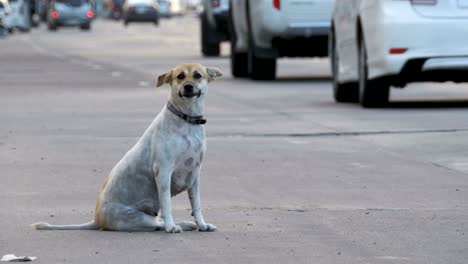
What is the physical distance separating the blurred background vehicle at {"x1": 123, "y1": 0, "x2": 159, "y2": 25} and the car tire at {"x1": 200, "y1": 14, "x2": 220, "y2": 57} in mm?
45748

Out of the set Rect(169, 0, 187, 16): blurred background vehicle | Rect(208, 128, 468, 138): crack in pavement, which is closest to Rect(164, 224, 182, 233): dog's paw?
Rect(208, 128, 468, 138): crack in pavement

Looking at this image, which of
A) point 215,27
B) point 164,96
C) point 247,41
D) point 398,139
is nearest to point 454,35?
point 398,139

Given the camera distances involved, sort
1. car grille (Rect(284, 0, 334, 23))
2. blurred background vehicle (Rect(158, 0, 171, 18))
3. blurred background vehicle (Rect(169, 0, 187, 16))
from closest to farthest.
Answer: car grille (Rect(284, 0, 334, 23)) < blurred background vehicle (Rect(158, 0, 171, 18)) < blurred background vehicle (Rect(169, 0, 187, 16))

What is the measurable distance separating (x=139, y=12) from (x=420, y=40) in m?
66.7

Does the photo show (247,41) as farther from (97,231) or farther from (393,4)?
(97,231)

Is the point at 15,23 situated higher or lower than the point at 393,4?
lower

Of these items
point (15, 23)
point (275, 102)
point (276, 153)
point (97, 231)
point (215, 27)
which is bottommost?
point (15, 23)

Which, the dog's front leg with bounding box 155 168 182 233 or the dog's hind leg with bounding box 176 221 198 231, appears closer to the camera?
the dog's front leg with bounding box 155 168 182 233

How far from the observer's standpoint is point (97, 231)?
28.2ft

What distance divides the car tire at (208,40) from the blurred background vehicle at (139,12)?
45748mm

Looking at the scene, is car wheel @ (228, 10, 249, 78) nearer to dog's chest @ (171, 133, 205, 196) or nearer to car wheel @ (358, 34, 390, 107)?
car wheel @ (358, 34, 390, 107)

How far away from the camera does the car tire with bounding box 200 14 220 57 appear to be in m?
35.7

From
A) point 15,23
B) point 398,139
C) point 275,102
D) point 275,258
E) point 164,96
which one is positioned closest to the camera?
point 275,258

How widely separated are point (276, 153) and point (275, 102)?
682 centimetres
